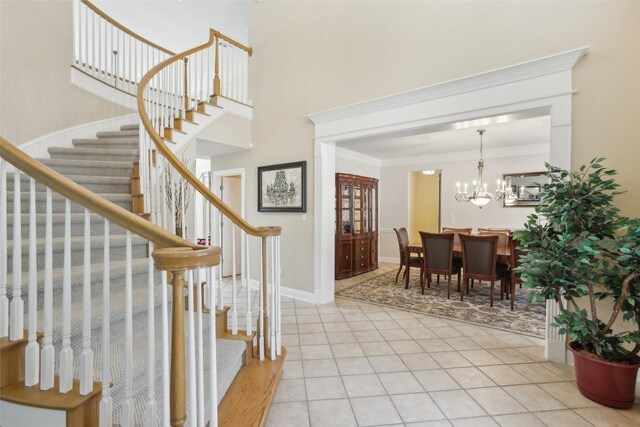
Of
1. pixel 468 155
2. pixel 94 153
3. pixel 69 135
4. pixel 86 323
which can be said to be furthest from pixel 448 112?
pixel 69 135

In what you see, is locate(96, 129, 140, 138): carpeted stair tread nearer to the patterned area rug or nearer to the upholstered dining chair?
the patterned area rug

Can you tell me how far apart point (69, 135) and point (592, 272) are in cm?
509

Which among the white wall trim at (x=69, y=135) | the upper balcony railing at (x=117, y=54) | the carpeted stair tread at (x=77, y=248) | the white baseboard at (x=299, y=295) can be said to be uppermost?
the upper balcony railing at (x=117, y=54)

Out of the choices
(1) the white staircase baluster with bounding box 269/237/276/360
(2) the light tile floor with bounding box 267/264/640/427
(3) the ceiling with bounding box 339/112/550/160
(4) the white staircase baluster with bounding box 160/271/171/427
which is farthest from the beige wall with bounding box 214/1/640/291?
(4) the white staircase baluster with bounding box 160/271/171/427

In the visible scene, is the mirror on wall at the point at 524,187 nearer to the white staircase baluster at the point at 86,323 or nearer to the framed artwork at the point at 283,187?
the framed artwork at the point at 283,187

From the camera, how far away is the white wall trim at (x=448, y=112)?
2.39 meters

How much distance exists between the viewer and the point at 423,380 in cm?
215

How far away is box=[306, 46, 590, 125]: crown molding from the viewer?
2.37 metres

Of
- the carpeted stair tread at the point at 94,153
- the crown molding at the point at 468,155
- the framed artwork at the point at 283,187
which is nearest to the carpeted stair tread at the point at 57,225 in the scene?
the carpeted stair tread at the point at 94,153

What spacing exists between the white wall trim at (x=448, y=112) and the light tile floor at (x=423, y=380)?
1.66 feet

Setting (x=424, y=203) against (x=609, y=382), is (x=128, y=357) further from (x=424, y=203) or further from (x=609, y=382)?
(x=424, y=203)

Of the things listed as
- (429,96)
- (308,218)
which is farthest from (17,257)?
(429,96)

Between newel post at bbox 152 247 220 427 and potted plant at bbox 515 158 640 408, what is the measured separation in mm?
2272

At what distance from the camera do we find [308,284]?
3996 mm
